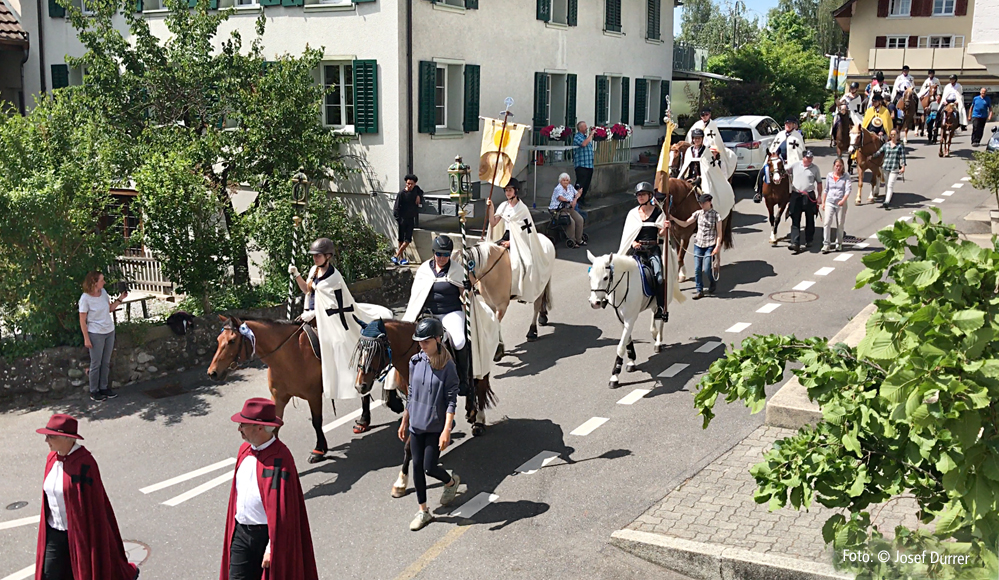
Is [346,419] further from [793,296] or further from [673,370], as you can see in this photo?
[793,296]

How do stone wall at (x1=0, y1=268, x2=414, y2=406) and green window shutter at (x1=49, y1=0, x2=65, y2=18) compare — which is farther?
green window shutter at (x1=49, y1=0, x2=65, y2=18)

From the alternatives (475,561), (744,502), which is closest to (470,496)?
(475,561)

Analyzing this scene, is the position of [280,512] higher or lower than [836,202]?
lower

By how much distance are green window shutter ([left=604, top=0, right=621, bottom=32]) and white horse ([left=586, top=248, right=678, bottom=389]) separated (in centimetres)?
1778

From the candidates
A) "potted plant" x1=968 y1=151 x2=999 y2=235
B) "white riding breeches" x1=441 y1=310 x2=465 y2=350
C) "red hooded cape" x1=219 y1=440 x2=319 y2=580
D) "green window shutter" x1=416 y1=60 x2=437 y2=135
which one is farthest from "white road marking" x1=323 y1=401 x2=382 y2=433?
"potted plant" x1=968 y1=151 x2=999 y2=235

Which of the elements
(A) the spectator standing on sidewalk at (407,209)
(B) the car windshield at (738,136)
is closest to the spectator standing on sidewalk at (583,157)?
(B) the car windshield at (738,136)

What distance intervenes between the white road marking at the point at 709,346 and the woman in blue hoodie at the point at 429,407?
20.1ft

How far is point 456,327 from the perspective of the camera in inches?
418

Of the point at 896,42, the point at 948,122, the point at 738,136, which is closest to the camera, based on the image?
the point at 738,136

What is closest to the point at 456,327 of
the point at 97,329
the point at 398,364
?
the point at 398,364

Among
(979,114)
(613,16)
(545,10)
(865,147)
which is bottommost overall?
(865,147)

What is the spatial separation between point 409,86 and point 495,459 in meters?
12.0

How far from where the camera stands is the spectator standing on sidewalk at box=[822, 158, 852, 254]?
64.2 feet

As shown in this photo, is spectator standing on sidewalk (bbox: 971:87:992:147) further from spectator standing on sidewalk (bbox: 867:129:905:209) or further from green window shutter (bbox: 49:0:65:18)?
green window shutter (bbox: 49:0:65:18)
